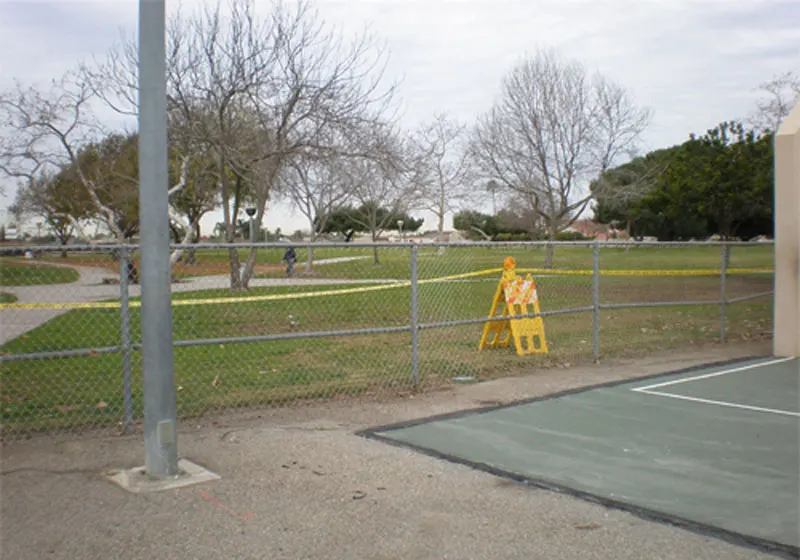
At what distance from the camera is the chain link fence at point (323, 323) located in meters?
7.77

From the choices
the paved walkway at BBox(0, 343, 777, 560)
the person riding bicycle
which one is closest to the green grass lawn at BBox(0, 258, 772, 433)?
the person riding bicycle

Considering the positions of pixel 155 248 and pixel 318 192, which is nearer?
pixel 155 248

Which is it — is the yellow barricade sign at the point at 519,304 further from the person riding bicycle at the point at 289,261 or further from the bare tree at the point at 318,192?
the bare tree at the point at 318,192

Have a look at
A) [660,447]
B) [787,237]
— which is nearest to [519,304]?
[787,237]

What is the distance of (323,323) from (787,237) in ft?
25.3

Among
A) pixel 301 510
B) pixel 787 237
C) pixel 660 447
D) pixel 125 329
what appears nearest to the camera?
pixel 301 510

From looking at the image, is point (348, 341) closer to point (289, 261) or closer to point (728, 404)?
point (289, 261)

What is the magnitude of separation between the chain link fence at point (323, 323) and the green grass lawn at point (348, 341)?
37 millimetres

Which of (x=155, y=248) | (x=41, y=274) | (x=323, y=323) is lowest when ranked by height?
(x=323, y=323)

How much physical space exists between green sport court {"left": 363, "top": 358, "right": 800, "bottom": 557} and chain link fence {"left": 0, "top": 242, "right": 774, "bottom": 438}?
168cm

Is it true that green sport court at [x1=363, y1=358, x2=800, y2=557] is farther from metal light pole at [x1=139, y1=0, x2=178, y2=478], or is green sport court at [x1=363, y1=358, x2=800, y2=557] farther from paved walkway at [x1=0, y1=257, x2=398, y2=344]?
paved walkway at [x1=0, y1=257, x2=398, y2=344]

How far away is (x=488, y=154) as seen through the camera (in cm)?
3641

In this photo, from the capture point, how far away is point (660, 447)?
21.0 feet

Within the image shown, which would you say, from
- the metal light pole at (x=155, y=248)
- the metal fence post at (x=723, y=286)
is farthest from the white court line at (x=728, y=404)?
the metal light pole at (x=155, y=248)
